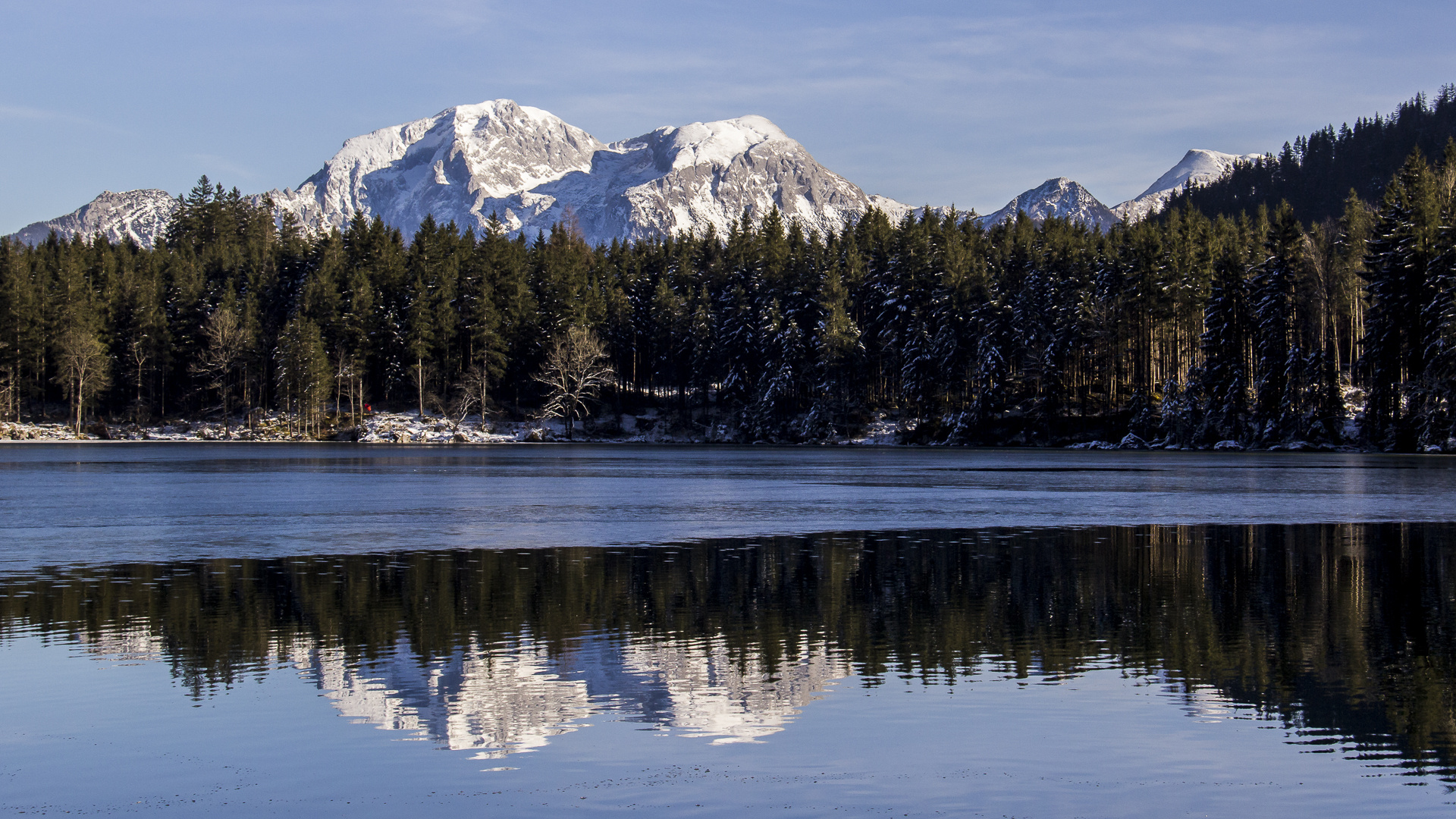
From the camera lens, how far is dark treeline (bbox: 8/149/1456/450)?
94.1m

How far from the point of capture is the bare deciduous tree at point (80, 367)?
11088 cm

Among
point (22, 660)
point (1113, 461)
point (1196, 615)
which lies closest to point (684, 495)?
point (1196, 615)

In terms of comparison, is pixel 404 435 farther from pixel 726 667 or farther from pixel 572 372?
pixel 726 667

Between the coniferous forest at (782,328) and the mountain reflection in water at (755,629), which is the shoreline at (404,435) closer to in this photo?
the coniferous forest at (782,328)

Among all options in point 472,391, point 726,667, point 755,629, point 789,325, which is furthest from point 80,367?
point 726,667

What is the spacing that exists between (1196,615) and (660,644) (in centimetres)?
854

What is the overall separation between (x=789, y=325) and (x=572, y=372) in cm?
2392

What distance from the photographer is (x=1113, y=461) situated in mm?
77812

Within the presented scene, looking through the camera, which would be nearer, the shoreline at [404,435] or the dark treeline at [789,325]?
the dark treeline at [789,325]

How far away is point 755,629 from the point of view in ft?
53.6

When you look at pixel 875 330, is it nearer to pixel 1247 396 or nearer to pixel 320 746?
pixel 1247 396

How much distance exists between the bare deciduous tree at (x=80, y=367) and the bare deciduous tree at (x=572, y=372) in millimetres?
43795

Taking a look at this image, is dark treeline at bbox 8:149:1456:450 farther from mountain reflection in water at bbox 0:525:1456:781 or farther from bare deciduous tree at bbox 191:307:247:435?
mountain reflection in water at bbox 0:525:1456:781

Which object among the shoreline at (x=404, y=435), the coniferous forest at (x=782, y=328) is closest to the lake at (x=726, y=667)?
the coniferous forest at (x=782, y=328)
